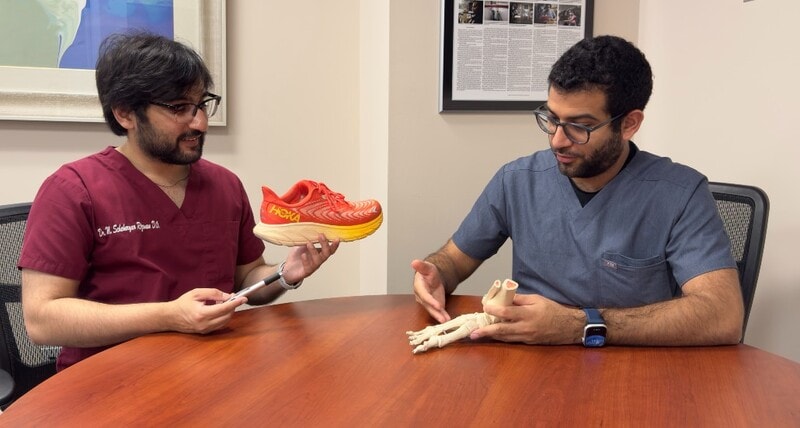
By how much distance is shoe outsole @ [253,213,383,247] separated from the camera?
4.96 ft

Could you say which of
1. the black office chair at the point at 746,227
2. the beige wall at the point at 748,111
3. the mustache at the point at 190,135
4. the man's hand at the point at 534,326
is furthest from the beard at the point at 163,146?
the beige wall at the point at 748,111

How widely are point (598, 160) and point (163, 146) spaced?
1.10 meters

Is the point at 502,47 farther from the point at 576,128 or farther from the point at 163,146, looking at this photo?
the point at 163,146

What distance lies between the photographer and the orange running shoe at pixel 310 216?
4.96 feet

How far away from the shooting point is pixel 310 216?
1.54 meters

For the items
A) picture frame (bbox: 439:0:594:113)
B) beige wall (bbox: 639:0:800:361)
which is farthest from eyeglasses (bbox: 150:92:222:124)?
beige wall (bbox: 639:0:800:361)

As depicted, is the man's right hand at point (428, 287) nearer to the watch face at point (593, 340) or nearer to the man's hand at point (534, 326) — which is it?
the man's hand at point (534, 326)

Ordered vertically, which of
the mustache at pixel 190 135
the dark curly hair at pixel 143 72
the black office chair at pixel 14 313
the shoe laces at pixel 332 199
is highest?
the dark curly hair at pixel 143 72

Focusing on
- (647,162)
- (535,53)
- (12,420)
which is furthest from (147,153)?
(535,53)

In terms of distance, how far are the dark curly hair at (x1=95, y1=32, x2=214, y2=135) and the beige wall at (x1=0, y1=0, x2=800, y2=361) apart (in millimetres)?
900

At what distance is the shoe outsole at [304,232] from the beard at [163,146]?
0.31 meters

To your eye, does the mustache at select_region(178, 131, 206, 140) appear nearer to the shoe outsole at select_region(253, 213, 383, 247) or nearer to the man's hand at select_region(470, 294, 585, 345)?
the shoe outsole at select_region(253, 213, 383, 247)

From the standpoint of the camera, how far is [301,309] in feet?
5.36

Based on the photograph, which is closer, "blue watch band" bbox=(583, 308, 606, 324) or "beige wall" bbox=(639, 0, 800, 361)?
"blue watch band" bbox=(583, 308, 606, 324)
